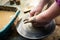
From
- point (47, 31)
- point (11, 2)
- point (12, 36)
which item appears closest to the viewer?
point (47, 31)

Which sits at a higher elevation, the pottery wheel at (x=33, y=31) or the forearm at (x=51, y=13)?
the forearm at (x=51, y=13)

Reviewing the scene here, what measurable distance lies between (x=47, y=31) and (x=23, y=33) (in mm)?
141

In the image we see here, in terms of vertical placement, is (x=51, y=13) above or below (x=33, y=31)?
above

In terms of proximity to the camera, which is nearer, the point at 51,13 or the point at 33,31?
the point at 51,13

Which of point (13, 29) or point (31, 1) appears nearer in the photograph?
point (13, 29)

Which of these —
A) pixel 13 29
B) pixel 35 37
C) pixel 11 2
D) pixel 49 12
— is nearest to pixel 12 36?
pixel 13 29

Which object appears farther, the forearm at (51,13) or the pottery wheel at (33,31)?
the pottery wheel at (33,31)

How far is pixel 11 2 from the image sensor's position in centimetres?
122

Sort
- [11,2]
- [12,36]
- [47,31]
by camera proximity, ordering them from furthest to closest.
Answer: [11,2]
[12,36]
[47,31]

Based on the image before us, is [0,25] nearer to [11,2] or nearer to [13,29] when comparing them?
[13,29]

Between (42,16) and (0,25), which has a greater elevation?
(42,16)

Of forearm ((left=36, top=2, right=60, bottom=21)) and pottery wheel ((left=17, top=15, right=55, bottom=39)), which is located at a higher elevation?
forearm ((left=36, top=2, right=60, bottom=21))

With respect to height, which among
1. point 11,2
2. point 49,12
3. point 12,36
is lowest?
point 12,36

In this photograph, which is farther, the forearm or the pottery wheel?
the pottery wheel
